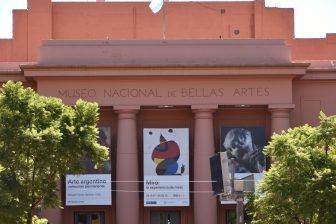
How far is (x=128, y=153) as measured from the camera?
55.6 metres

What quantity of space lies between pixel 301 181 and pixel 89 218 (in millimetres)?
19986

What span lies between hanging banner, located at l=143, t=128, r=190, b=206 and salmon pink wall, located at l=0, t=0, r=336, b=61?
11.5m

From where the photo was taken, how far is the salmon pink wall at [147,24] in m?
65.2

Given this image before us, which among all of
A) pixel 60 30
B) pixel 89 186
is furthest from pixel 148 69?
pixel 60 30

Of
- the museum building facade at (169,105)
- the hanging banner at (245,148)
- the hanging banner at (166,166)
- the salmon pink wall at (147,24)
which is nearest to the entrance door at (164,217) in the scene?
the museum building facade at (169,105)

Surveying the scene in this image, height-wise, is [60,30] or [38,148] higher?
[60,30]

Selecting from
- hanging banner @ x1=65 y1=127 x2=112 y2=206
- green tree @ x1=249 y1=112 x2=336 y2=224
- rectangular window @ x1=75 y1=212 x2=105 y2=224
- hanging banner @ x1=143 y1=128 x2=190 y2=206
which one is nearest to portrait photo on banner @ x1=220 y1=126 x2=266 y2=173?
hanging banner @ x1=143 y1=128 x2=190 y2=206

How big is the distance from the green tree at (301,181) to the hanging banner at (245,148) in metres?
12.6

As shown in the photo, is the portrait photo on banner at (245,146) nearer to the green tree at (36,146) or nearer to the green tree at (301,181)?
the green tree at (301,181)

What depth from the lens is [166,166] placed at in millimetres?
55375

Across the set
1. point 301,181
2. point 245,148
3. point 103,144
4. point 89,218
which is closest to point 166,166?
point 103,144

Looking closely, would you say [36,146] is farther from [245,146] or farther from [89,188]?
[245,146]

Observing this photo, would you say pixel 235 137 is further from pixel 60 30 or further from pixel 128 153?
pixel 60 30

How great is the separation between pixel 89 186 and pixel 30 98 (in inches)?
574
